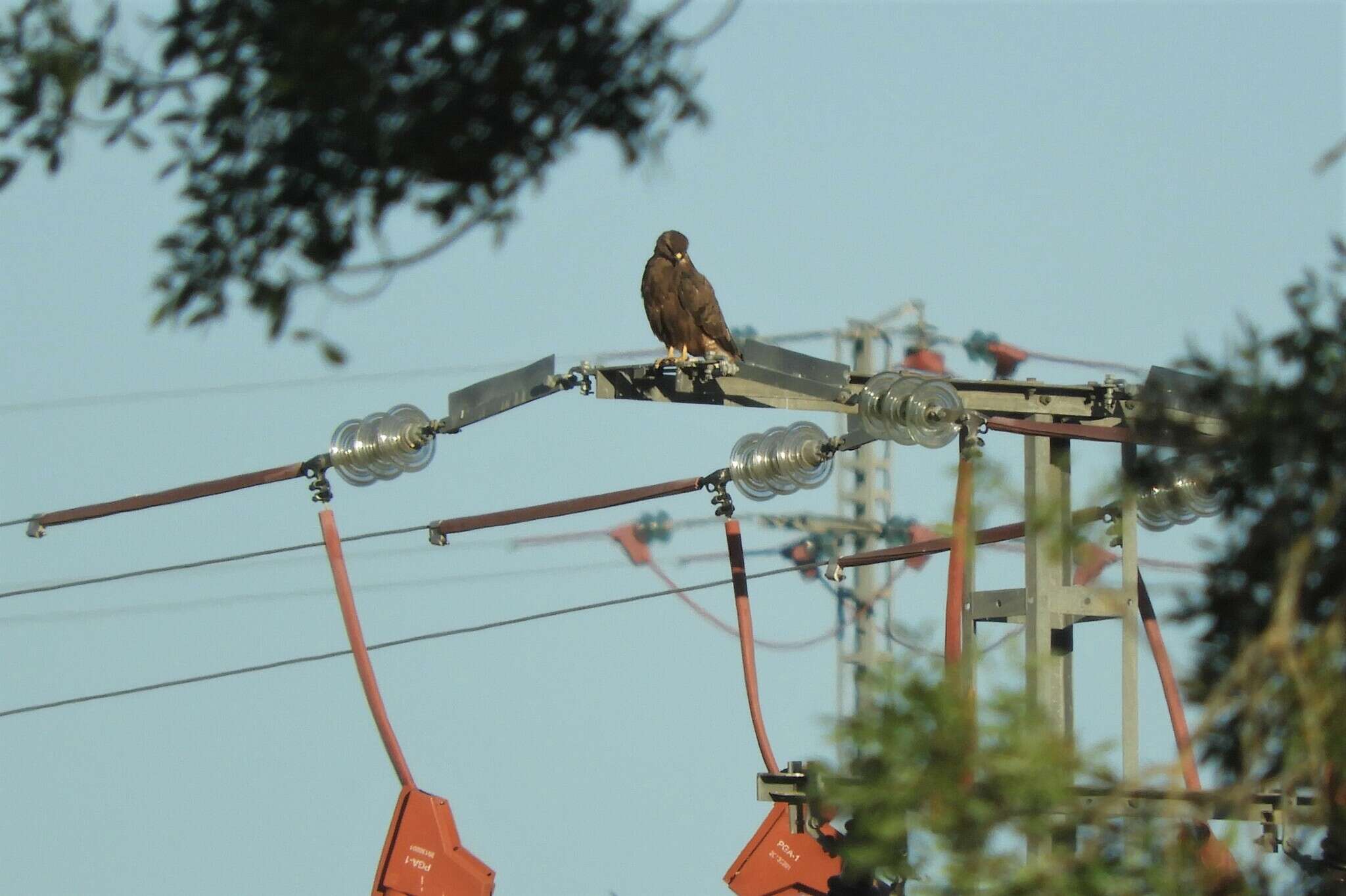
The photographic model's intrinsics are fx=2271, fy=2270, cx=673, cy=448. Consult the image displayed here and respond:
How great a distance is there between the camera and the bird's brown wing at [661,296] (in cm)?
1189

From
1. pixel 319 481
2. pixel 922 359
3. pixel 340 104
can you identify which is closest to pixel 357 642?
pixel 319 481

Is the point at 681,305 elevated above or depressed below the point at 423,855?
above

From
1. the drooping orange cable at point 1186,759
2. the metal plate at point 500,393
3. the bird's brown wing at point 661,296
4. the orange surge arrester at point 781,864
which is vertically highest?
the bird's brown wing at point 661,296

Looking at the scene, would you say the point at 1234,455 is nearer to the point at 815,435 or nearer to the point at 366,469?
the point at 815,435

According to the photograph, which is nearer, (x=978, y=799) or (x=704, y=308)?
(x=978, y=799)

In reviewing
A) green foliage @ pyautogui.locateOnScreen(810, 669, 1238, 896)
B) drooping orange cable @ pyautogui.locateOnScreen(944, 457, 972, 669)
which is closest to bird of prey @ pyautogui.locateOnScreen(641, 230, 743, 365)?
drooping orange cable @ pyautogui.locateOnScreen(944, 457, 972, 669)

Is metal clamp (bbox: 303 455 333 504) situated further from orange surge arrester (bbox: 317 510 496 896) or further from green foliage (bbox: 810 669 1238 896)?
green foliage (bbox: 810 669 1238 896)

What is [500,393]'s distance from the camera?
1143 cm

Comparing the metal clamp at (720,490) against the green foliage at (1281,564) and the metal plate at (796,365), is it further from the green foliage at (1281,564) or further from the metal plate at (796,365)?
the green foliage at (1281,564)

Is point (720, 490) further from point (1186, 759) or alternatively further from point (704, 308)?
point (1186, 759)

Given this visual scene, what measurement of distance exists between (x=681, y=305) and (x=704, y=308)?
147mm

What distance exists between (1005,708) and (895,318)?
20.3 meters

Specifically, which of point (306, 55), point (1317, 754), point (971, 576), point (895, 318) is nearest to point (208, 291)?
point (306, 55)

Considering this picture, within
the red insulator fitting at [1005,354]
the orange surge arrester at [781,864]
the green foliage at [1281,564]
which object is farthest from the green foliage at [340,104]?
the red insulator fitting at [1005,354]
